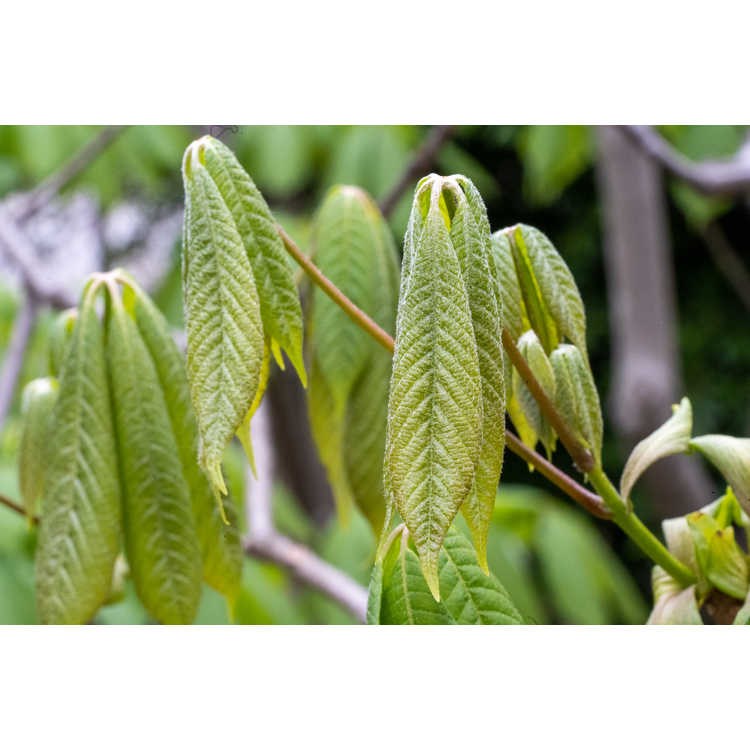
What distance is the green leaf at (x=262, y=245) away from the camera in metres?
0.32

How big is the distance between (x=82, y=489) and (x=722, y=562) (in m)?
0.26

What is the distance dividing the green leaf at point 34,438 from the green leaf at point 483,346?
24 cm

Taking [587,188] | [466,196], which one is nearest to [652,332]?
[587,188]

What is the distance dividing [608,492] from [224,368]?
145 mm

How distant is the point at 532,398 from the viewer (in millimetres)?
337

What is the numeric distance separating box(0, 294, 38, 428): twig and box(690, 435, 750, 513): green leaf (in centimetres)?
59

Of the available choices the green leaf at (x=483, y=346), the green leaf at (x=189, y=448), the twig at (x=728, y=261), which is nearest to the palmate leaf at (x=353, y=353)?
the green leaf at (x=189, y=448)

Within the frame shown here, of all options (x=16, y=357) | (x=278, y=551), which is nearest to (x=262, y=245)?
(x=278, y=551)

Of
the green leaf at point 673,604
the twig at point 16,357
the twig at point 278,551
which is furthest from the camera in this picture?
the twig at point 16,357

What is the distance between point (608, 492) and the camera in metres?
0.34

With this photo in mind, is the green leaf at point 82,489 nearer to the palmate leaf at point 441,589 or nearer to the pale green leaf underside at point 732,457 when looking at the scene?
the palmate leaf at point 441,589

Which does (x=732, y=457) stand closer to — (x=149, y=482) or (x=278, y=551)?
(x=149, y=482)

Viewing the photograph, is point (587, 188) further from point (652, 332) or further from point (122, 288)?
point (122, 288)
